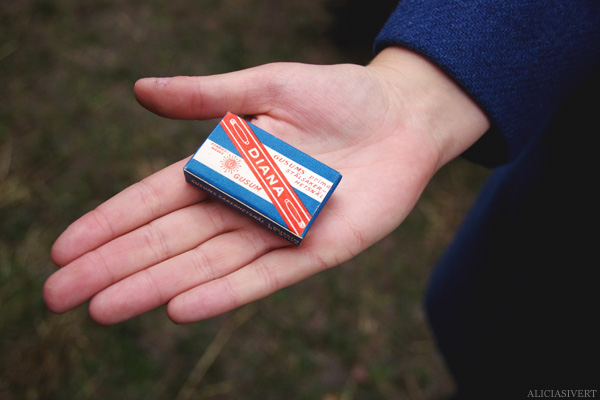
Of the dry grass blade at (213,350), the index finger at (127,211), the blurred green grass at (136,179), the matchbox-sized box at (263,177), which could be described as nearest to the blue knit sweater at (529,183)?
the matchbox-sized box at (263,177)

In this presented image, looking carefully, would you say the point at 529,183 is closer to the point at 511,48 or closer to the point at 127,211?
the point at 511,48

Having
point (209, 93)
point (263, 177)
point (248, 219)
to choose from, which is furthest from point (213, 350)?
point (209, 93)

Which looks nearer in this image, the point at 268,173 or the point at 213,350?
the point at 268,173

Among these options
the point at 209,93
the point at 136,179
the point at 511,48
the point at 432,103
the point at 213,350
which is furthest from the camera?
the point at 136,179

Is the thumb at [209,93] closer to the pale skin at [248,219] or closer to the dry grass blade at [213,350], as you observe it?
the pale skin at [248,219]

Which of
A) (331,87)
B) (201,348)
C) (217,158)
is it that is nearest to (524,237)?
(331,87)
